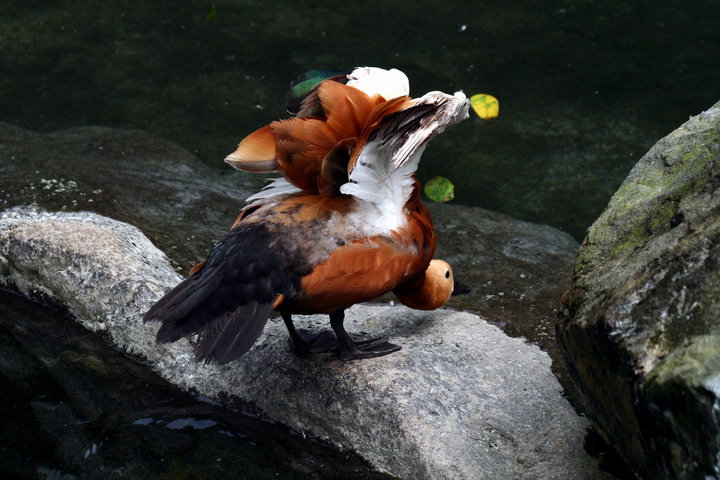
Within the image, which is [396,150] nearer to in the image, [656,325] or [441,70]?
[656,325]

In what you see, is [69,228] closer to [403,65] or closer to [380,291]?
[380,291]

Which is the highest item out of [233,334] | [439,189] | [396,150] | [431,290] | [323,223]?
[396,150]

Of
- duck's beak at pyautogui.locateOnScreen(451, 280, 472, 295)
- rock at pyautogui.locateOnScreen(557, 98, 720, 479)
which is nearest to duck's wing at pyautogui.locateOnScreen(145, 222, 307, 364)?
rock at pyautogui.locateOnScreen(557, 98, 720, 479)

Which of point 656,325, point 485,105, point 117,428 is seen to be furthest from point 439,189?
point 656,325

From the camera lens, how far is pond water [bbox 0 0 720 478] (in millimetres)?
5711

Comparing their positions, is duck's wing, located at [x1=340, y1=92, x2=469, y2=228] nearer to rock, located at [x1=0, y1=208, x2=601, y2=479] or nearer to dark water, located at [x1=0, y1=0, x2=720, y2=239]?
rock, located at [x1=0, y1=208, x2=601, y2=479]

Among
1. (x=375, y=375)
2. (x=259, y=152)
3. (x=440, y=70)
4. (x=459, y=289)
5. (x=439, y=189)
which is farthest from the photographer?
(x=440, y=70)

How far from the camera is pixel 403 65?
21.8ft

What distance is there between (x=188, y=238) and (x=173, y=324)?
5.63 feet

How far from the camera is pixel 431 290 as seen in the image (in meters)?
3.35

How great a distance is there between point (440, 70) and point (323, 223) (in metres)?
4.08

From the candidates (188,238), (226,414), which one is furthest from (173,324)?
(188,238)

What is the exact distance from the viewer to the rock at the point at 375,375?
8.70 ft

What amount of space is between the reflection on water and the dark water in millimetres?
2711
